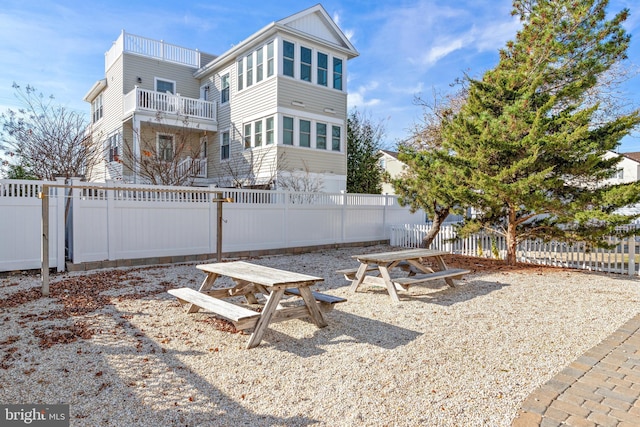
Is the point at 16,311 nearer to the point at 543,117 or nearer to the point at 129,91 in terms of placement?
the point at 543,117

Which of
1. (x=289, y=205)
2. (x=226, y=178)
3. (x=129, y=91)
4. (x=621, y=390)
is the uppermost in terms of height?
(x=129, y=91)

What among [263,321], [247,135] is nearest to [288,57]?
[247,135]

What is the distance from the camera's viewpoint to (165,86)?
59.8ft

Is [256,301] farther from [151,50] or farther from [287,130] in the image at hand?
[151,50]

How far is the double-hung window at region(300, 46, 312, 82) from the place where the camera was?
15.5 m

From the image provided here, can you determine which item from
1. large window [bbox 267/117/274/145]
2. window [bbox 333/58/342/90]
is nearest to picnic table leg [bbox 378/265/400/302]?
large window [bbox 267/117/274/145]

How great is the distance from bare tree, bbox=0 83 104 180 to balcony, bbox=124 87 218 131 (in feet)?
7.82

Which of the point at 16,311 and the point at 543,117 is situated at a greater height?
the point at 543,117

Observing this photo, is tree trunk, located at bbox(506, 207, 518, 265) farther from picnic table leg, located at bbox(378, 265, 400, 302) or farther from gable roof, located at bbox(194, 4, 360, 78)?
gable roof, located at bbox(194, 4, 360, 78)

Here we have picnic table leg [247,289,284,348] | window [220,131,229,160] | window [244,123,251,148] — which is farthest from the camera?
window [220,131,229,160]

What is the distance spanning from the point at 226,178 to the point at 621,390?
1576 centimetres

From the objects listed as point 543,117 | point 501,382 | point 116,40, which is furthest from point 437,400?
point 116,40

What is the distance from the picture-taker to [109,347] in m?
4.02

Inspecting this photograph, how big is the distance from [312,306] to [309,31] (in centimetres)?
1388
